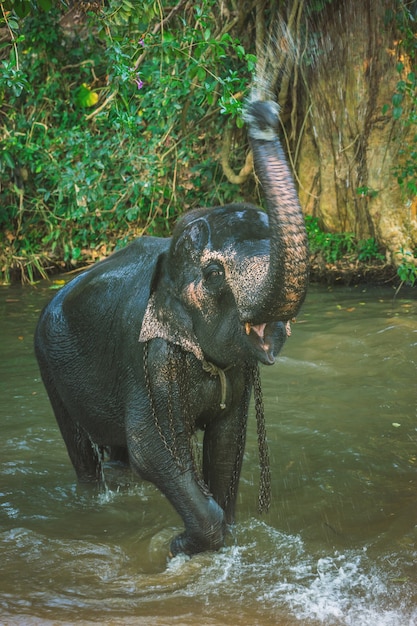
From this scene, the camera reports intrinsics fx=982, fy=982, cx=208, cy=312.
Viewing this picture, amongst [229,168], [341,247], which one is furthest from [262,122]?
[229,168]

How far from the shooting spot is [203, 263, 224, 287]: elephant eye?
3.48 metres

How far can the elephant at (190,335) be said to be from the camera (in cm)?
307

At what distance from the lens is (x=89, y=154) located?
9.12 meters

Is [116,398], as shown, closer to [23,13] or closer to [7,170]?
[23,13]

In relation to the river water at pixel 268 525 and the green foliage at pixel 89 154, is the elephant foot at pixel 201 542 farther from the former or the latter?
the green foliage at pixel 89 154

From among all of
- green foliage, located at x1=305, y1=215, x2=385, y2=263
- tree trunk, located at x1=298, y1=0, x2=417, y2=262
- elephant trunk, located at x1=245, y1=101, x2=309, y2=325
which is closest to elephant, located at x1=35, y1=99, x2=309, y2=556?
elephant trunk, located at x1=245, y1=101, x2=309, y2=325

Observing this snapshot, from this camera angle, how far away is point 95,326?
4.30 m

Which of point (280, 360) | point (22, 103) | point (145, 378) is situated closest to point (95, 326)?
point (145, 378)

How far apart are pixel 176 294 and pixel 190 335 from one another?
0.17 m

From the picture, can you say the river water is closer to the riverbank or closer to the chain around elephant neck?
the chain around elephant neck

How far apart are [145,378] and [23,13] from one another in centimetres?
144

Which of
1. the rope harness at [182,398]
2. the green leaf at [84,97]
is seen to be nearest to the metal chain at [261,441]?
the rope harness at [182,398]

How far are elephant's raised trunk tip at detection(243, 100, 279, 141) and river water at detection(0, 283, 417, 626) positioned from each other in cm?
169

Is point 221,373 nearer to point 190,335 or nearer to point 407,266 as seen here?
point 190,335
